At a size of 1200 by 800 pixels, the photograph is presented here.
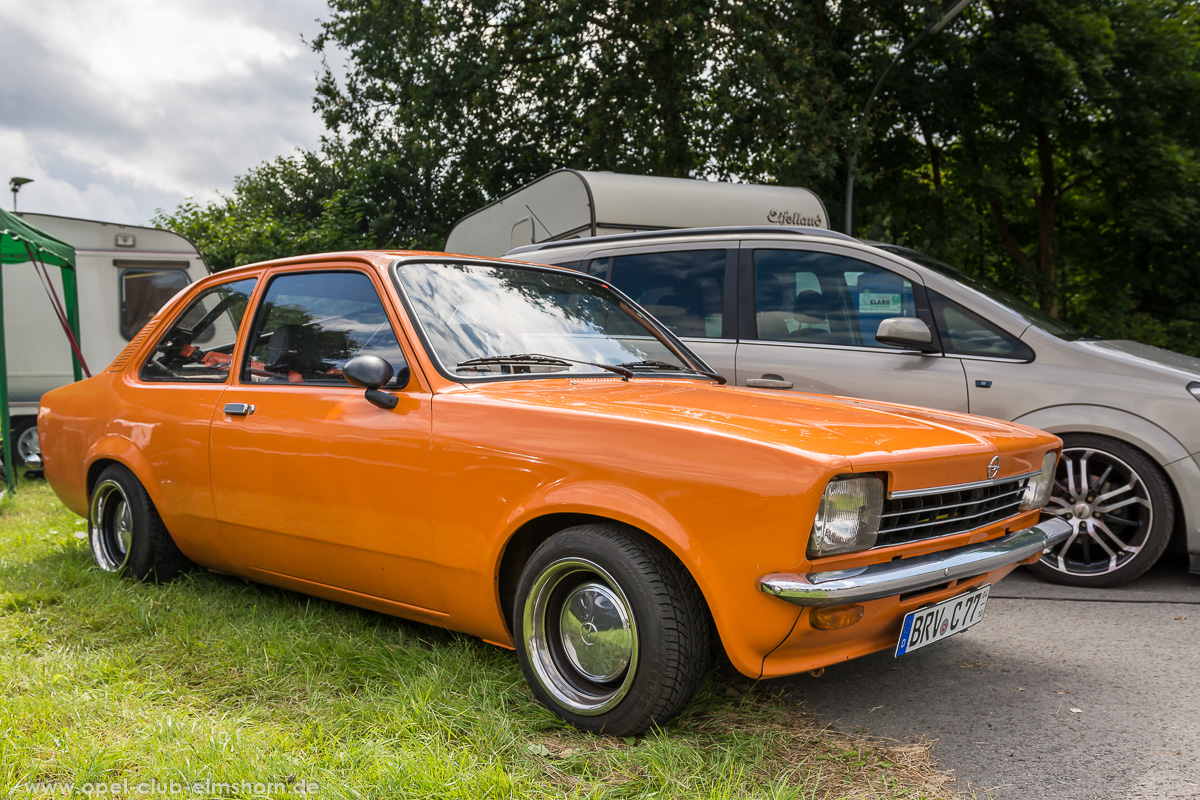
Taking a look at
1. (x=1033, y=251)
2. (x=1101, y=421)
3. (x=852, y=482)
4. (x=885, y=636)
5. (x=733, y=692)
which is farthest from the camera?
(x=1033, y=251)

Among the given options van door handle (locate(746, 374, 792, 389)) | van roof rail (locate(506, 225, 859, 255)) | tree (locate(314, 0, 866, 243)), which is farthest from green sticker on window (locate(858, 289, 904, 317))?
tree (locate(314, 0, 866, 243))

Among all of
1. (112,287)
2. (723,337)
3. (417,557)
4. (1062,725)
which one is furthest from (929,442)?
(112,287)

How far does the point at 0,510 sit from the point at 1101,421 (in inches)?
307

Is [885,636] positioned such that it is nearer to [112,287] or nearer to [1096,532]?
[1096,532]

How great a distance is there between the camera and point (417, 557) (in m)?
3.26

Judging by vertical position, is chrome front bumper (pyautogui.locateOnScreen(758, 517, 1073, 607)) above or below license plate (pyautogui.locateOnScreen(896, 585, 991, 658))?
above

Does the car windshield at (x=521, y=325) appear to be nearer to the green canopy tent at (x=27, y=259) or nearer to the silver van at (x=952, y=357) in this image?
the silver van at (x=952, y=357)

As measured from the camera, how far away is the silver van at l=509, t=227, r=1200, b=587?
468 centimetres

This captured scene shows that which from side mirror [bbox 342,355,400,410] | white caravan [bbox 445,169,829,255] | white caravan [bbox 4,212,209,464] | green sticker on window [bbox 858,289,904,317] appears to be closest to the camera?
side mirror [bbox 342,355,400,410]

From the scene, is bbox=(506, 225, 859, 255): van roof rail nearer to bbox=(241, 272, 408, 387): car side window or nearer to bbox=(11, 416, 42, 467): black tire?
bbox=(241, 272, 408, 387): car side window

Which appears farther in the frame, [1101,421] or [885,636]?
[1101,421]

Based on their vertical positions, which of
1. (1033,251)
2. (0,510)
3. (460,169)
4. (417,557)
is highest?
(460,169)

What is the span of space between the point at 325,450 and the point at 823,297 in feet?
10.9

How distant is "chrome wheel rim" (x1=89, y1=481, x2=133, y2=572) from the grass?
655mm
